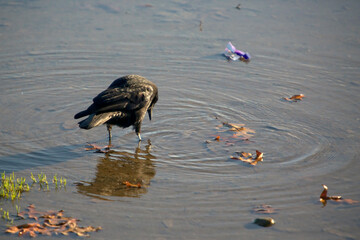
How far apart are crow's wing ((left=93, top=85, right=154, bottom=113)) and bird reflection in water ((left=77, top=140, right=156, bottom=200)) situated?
72cm

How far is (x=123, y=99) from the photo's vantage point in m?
7.88

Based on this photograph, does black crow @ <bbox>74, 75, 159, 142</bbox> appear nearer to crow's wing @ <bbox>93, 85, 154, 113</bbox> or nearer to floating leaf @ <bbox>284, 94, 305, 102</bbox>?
crow's wing @ <bbox>93, 85, 154, 113</bbox>

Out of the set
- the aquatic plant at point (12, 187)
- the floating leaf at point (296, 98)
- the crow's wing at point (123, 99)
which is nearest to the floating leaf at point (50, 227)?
the aquatic plant at point (12, 187)

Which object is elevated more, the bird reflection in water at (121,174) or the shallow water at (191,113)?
the shallow water at (191,113)

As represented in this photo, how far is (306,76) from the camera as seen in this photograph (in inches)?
410

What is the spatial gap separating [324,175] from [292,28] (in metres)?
6.96

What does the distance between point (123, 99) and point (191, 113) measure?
64.8 inches

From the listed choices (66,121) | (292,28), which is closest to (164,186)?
A: (66,121)

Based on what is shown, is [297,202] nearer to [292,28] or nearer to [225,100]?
[225,100]

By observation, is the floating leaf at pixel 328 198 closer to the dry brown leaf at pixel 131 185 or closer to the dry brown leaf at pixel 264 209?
the dry brown leaf at pixel 264 209

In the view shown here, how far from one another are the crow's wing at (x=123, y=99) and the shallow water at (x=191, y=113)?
0.62 meters

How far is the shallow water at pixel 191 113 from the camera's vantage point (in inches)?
232

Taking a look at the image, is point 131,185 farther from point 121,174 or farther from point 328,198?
point 328,198

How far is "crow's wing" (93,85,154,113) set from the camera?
749 centimetres
